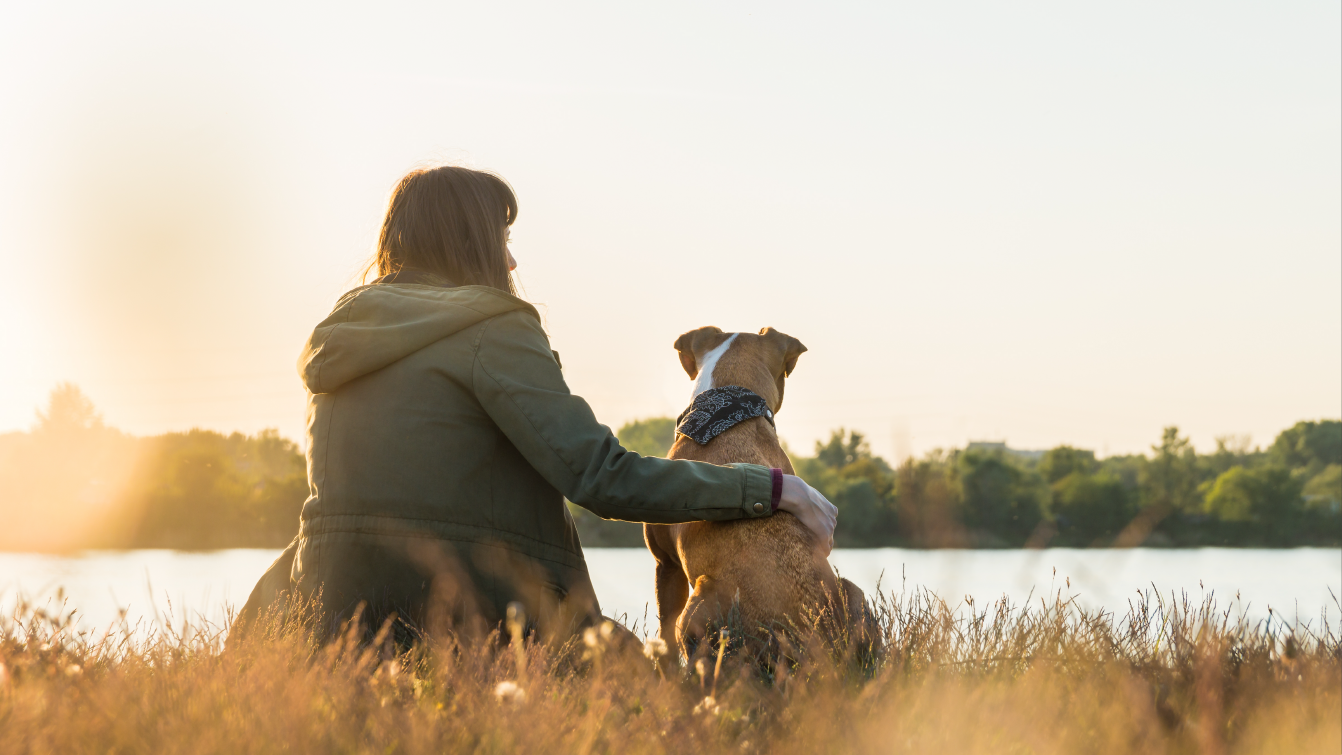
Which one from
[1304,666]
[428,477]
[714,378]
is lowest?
[1304,666]

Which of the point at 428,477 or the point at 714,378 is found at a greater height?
the point at 714,378

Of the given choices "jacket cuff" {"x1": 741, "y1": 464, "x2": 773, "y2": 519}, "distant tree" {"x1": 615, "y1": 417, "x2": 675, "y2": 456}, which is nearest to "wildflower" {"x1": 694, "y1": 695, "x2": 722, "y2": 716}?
"jacket cuff" {"x1": 741, "y1": 464, "x2": 773, "y2": 519}

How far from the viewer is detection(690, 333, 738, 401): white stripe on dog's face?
16.8 feet

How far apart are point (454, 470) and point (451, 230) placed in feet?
3.48

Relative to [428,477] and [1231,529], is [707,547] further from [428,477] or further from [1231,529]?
[1231,529]

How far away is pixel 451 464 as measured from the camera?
344cm

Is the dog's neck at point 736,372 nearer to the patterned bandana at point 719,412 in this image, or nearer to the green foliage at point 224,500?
the patterned bandana at point 719,412

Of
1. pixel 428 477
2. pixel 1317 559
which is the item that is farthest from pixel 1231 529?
pixel 428 477

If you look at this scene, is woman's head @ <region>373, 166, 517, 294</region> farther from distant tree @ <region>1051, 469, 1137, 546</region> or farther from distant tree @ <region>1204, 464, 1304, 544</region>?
distant tree @ <region>1204, 464, 1304, 544</region>

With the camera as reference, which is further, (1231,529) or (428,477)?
(1231,529)

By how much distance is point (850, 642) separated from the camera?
124 inches

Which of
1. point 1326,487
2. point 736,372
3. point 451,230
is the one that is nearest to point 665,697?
point 451,230

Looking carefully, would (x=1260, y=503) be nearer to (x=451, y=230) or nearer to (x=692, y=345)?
(x=692, y=345)

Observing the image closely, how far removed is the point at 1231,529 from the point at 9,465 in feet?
183
